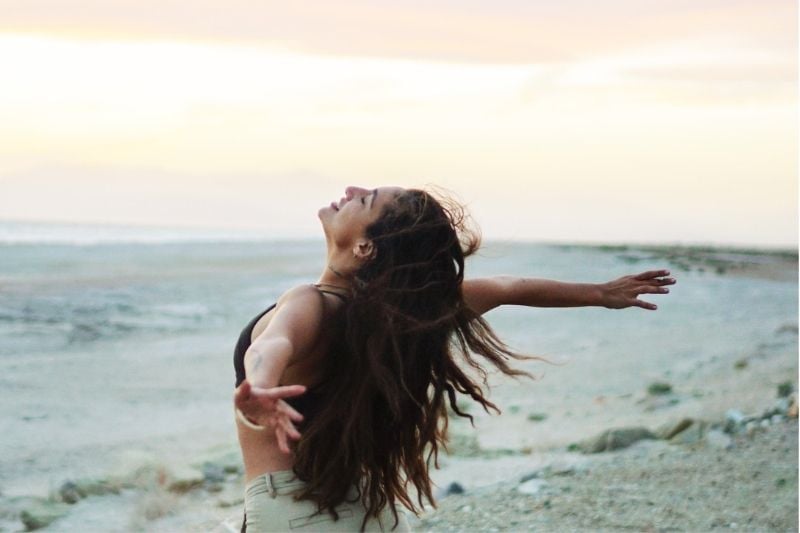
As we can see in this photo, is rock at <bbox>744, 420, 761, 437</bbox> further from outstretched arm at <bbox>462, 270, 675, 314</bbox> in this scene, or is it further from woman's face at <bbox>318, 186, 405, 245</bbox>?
woman's face at <bbox>318, 186, 405, 245</bbox>

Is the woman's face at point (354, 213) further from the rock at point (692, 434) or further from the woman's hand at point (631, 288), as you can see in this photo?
the rock at point (692, 434)

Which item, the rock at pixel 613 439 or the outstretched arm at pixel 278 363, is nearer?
the outstretched arm at pixel 278 363

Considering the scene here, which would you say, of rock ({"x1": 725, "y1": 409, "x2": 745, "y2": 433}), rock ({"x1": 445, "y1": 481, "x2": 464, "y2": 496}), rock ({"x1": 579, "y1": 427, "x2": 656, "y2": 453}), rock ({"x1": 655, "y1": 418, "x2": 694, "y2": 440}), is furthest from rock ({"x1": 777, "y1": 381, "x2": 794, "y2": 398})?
rock ({"x1": 445, "y1": 481, "x2": 464, "y2": 496})

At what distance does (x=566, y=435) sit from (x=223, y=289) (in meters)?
10.9

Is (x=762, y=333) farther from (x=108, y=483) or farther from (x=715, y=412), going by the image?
(x=108, y=483)

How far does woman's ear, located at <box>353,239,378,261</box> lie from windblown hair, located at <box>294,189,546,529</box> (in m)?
0.02

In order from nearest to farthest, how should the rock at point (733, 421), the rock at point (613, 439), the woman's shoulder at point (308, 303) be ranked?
1. the woman's shoulder at point (308, 303)
2. the rock at point (613, 439)
3. the rock at point (733, 421)

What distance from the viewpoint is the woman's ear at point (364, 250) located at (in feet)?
13.5

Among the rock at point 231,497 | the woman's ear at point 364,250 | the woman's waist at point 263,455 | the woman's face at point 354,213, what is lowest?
the rock at point 231,497

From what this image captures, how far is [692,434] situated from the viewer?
862 cm

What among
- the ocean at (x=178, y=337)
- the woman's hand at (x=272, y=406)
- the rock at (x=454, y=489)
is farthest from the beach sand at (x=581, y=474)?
the woman's hand at (x=272, y=406)

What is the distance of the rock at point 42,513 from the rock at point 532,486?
9.06ft

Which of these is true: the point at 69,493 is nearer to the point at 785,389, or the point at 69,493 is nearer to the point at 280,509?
the point at 280,509

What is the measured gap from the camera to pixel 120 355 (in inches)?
507
